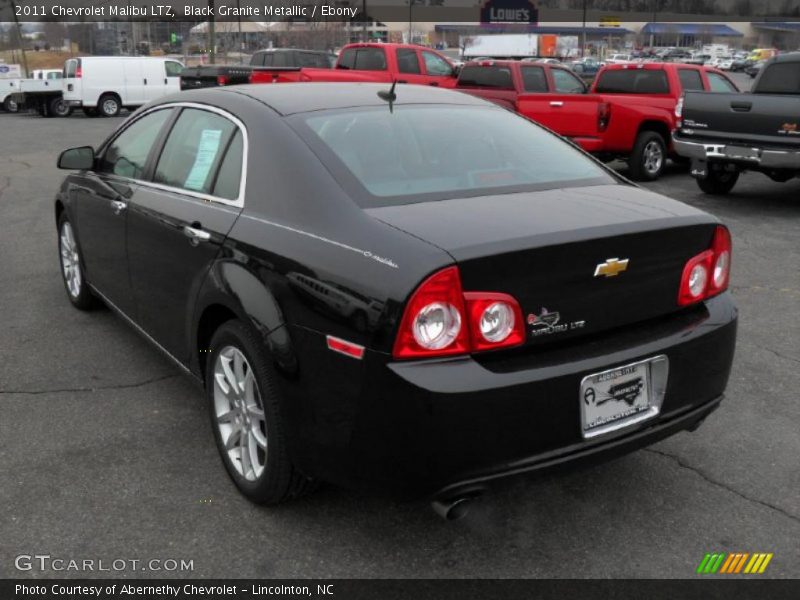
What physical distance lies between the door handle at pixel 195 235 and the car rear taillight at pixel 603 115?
952cm

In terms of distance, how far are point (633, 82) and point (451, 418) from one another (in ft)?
38.2

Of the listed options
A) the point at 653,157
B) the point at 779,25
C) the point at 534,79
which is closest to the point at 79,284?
the point at 653,157

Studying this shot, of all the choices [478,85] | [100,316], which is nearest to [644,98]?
[478,85]

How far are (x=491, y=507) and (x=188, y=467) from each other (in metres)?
1.32

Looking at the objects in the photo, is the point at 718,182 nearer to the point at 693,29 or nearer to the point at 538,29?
the point at 538,29

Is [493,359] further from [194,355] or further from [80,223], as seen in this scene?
[80,223]

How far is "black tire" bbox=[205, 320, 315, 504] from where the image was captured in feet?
9.45

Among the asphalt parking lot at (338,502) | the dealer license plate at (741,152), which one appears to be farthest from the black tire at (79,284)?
the dealer license plate at (741,152)

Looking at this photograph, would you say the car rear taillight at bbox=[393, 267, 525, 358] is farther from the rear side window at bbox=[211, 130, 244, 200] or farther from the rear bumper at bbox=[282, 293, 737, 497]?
the rear side window at bbox=[211, 130, 244, 200]

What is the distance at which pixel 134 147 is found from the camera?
4.56 metres

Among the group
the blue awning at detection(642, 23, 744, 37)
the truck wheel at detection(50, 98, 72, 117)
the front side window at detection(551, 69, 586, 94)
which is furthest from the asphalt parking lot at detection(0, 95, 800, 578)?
the blue awning at detection(642, 23, 744, 37)

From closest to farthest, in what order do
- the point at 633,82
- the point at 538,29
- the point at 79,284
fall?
the point at 79,284, the point at 633,82, the point at 538,29

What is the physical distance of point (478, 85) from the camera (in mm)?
13953
